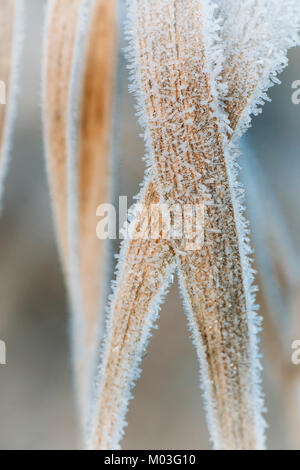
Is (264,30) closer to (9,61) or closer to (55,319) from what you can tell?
(9,61)

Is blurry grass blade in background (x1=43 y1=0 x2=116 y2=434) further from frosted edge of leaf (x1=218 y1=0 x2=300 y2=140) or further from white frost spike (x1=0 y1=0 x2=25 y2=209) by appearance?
frosted edge of leaf (x1=218 y1=0 x2=300 y2=140)

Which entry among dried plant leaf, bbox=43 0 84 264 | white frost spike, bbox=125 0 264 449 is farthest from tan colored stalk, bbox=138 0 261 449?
dried plant leaf, bbox=43 0 84 264

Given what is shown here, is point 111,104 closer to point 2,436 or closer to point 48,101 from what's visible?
point 48,101

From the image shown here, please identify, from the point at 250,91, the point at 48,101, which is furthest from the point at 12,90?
the point at 250,91

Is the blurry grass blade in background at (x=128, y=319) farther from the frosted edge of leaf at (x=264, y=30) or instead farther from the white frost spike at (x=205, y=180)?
the frosted edge of leaf at (x=264, y=30)

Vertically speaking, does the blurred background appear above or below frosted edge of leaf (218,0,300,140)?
below

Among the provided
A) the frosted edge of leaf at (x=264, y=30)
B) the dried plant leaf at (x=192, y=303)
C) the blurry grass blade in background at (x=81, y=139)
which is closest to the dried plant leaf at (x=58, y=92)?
the blurry grass blade in background at (x=81, y=139)
